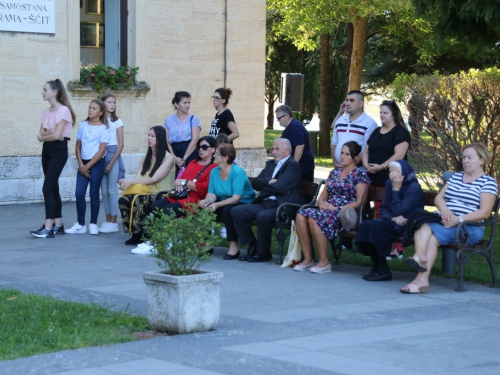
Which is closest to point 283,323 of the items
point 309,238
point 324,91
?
point 309,238

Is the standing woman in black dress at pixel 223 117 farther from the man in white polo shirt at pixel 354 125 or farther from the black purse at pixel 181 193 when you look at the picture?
the man in white polo shirt at pixel 354 125

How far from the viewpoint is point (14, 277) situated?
909 cm

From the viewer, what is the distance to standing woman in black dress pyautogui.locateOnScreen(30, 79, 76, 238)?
1186cm

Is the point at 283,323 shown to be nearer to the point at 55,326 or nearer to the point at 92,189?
the point at 55,326

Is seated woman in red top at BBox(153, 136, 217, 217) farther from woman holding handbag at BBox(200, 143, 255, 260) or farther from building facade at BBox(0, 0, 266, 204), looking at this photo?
building facade at BBox(0, 0, 266, 204)

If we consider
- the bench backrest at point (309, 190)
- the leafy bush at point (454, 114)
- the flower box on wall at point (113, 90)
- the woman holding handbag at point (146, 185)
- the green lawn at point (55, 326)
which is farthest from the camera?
the flower box on wall at point (113, 90)

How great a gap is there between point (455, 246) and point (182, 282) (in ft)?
10.3

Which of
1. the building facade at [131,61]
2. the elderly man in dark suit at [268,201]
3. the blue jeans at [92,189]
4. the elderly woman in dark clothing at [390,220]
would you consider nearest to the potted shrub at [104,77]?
the building facade at [131,61]

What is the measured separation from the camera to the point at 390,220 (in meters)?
9.20

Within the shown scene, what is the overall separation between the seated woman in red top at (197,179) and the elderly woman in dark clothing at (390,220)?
2.39 m

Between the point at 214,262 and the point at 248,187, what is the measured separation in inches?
40.3

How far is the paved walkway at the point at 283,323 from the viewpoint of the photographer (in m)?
5.80

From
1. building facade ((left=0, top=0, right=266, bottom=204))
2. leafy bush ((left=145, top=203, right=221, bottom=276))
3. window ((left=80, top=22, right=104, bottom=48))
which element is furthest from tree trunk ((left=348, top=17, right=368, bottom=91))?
leafy bush ((left=145, top=203, right=221, bottom=276))

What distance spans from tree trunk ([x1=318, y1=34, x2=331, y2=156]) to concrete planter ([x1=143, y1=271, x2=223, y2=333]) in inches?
948
